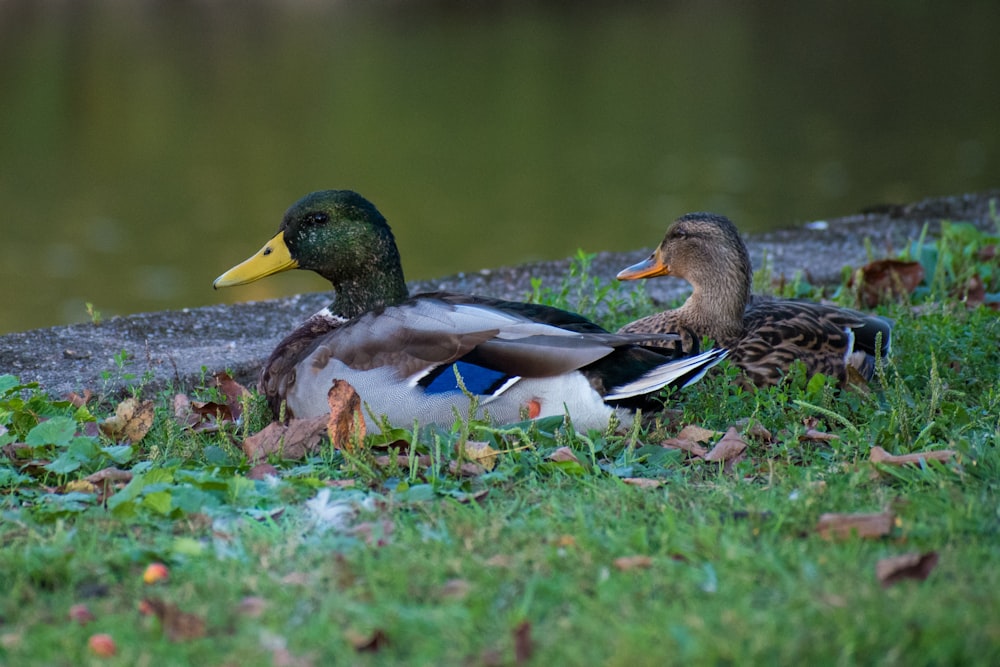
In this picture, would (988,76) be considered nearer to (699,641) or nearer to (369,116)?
(369,116)

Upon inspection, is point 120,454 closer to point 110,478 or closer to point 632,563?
point 110,478

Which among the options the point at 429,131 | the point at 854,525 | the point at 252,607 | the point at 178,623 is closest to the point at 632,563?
the point at 854,525

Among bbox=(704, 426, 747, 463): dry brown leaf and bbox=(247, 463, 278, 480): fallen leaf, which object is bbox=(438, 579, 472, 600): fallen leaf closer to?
bbox=(247, 463, 278, 480): fallen leaf

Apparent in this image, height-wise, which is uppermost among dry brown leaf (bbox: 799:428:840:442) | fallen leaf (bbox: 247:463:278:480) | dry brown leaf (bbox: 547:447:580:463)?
fallen leaf (bbox: 247:463:278:480)

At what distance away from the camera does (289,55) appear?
820 inches

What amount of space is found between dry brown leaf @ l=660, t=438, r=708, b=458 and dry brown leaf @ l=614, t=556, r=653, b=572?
90 centimetres

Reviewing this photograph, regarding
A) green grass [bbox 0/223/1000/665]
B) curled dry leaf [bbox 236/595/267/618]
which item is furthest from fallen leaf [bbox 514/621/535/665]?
curled dry leaf [bbox 236/595/267/618]

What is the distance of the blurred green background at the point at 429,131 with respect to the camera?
1116cm

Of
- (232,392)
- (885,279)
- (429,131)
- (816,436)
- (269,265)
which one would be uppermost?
(429,131)

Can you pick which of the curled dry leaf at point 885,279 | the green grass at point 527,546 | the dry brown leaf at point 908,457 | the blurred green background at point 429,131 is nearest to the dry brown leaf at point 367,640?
the green grass at point 527,546

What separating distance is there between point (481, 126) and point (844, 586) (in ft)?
49.5

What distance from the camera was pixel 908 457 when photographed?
124 inches

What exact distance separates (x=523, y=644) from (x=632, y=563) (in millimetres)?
422

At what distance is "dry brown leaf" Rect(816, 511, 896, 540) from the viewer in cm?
266
